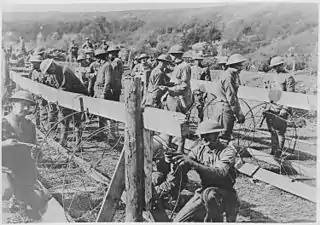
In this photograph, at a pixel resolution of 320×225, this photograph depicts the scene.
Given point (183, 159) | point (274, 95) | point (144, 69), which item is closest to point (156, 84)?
point (144, 69)

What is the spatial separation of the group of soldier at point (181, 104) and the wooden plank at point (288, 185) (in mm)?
239

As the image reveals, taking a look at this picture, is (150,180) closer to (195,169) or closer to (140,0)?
(195,169)

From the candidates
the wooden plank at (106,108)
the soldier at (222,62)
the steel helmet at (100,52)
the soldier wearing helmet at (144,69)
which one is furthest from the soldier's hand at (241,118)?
the steel helmet at (100,52)

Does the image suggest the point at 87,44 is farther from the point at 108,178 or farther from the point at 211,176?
the point at 211,176

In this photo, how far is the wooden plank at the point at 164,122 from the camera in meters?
4.61

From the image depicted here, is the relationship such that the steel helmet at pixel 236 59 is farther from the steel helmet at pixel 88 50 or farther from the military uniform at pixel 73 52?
the military uniform at pixel 73 52

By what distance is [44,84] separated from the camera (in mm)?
5391

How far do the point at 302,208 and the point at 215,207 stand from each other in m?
0.87

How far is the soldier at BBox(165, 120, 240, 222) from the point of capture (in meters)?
4.69

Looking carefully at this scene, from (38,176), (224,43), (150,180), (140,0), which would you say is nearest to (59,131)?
(38,176)

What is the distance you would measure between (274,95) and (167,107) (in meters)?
1.02

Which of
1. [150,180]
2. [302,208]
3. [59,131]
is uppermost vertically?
[59,131]

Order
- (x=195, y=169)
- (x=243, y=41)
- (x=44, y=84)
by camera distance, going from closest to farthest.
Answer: (x=195, y=169) < (x=243, y=41) < (x=44, y=84)

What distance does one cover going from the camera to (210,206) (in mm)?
4816
